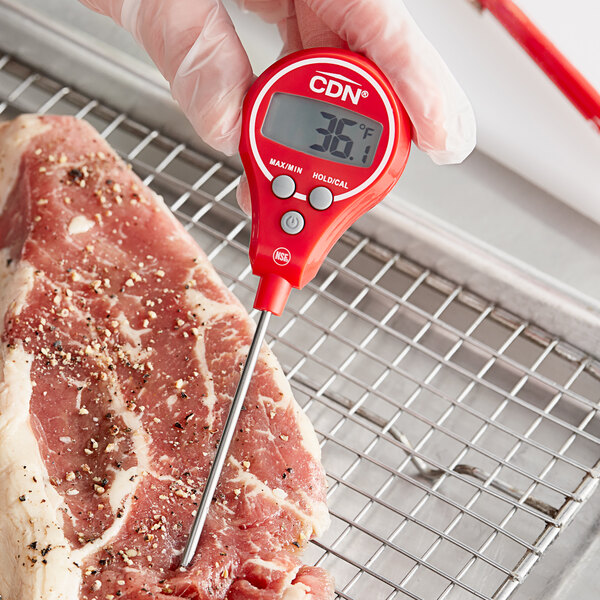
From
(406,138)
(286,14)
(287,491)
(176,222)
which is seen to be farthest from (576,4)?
(287,491)

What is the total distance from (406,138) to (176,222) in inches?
23.0

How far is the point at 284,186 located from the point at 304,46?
43cm

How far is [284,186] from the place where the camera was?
1.42 meters

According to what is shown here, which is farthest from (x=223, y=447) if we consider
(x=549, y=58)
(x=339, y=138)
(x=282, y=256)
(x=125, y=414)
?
(x=549, y=58)

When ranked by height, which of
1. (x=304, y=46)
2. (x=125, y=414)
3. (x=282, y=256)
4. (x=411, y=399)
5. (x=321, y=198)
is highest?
(x=304, y=46)

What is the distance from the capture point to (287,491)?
148 cm

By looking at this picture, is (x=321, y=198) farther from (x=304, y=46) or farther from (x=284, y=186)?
(x=304, y=46)

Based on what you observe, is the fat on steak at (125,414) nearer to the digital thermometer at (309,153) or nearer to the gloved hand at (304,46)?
the digital thermometer at (309,153)

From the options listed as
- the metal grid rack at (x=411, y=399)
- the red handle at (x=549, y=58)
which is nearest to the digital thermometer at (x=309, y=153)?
the metal grid rack at (x=411, y=399)

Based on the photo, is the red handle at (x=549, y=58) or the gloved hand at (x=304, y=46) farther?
the red handle at (x=549, y=58)

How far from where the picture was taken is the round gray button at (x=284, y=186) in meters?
1.42

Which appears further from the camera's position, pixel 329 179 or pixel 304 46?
pixel 304 46

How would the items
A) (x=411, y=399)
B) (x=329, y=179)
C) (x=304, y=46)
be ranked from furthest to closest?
(x=411, y=399), (x=304, y=46), (x=329, y=179)

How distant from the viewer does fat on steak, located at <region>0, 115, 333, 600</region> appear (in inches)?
54.0
